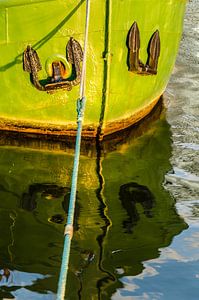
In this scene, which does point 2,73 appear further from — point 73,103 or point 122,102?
point 122,102

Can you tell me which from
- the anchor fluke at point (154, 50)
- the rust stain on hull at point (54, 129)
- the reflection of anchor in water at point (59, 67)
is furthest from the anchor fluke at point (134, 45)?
the rust stain on hull at point (54, 129)

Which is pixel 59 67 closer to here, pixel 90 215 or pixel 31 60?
pixel 31 60

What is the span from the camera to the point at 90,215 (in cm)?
467

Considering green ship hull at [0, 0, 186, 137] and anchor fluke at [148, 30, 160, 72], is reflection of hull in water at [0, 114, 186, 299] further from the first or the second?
anchor fluke at [148, 30, 160, 72]

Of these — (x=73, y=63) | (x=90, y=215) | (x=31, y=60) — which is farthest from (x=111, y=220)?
(x=31, y=60)

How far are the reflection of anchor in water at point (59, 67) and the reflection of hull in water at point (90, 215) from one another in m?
→ 0.68

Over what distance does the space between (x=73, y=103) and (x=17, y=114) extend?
0.61 metres

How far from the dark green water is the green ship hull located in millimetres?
370

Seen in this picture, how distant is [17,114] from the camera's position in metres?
6.12

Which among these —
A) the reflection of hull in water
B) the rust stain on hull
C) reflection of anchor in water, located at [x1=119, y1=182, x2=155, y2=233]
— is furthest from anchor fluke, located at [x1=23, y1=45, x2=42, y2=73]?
reflection of anchor in water, located at [x1=119, y1=182, x2=155, y2=233]

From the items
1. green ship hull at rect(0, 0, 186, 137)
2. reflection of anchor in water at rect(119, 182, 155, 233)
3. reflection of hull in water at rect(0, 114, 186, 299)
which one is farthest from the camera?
green ship hull at rect(0, 0, 186, 137)

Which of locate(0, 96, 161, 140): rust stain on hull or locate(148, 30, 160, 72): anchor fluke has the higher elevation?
locate(148, 30, 160, 72): anchor fluke

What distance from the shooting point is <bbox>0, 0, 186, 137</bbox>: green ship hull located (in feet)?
18.2

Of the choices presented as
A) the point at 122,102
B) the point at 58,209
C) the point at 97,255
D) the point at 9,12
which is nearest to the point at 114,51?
the point at 122,102
